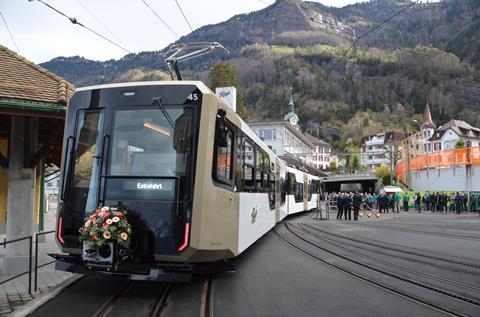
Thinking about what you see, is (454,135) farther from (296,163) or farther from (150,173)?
(150,173)

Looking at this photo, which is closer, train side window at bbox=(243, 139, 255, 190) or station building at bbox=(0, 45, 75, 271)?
station building at bbox=(0, 45, 75, 271)

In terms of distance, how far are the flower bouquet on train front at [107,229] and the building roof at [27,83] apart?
323 cm

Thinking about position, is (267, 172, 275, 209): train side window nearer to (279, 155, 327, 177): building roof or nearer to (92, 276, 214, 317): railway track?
(92, 276, 214, 317): railway track

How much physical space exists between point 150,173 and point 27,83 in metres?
4.35

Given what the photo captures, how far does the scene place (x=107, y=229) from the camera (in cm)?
661

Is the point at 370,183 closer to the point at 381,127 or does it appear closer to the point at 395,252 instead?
the point at 395,252

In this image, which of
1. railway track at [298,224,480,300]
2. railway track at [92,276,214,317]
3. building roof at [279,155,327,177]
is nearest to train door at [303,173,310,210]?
building roof at [279,155,327,177]

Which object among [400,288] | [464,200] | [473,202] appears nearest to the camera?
[400,288]

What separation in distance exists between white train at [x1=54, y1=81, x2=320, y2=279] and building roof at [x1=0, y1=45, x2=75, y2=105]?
5.55 ft

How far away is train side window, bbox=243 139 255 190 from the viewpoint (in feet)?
32.4

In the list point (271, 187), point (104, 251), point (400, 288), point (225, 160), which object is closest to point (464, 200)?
point (271, 187)

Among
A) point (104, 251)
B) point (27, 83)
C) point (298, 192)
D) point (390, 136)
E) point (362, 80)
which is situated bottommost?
point (104, 251)

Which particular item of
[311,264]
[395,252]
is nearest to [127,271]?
[311,264]

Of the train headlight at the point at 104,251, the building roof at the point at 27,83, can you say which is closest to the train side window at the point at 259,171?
the building roof at the point at 27,83
